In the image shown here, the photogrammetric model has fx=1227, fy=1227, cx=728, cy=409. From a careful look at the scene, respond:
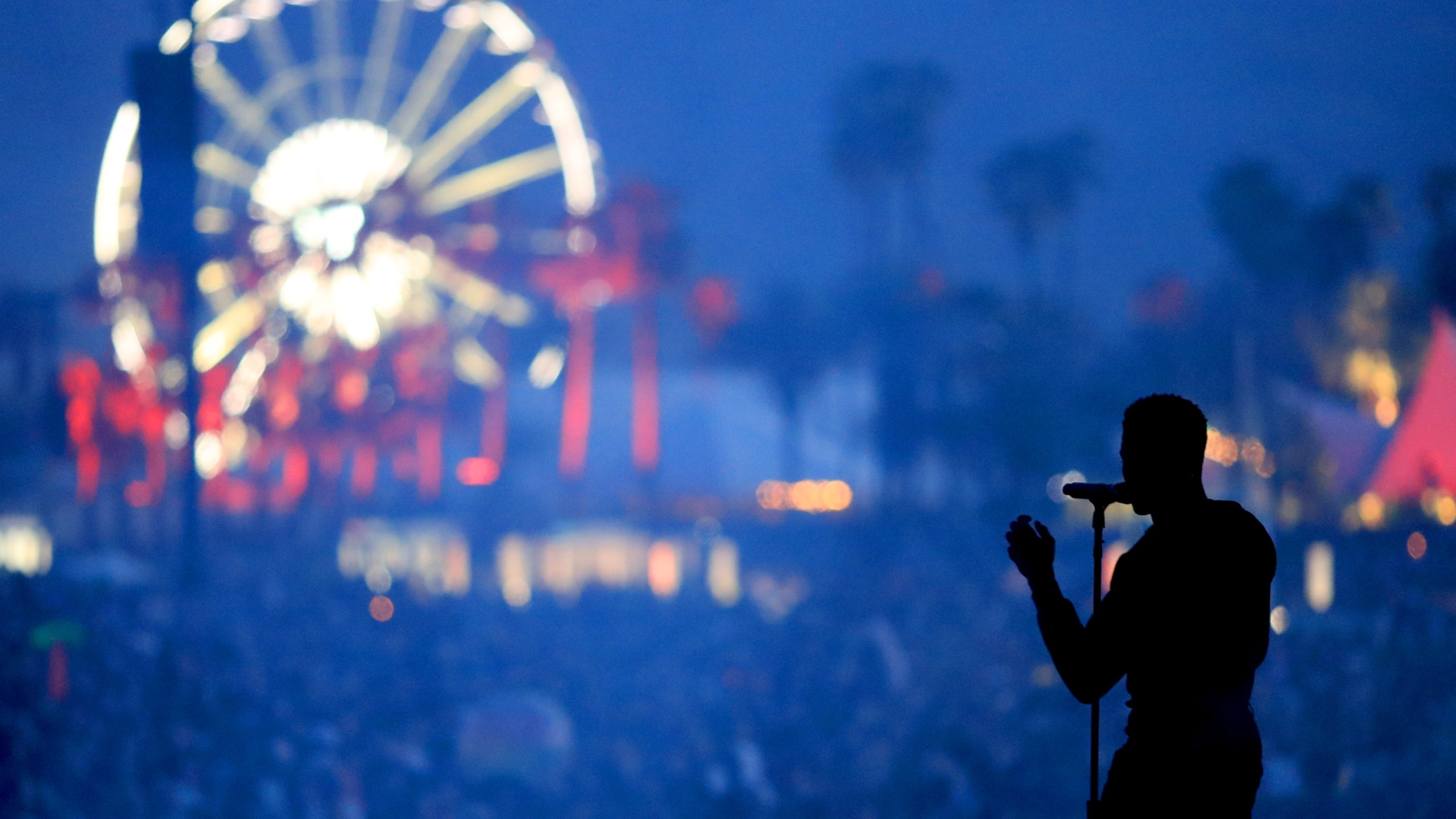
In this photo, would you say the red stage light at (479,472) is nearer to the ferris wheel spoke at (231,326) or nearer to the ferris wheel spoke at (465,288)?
the ferris wheel spoke at (465,288)

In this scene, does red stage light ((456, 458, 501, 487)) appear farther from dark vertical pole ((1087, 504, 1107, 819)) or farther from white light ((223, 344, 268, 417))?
dark vertical pole ((1087, 504, 1107, 819))

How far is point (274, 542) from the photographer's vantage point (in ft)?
77.7

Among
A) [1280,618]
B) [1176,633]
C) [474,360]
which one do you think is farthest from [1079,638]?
[474,360]

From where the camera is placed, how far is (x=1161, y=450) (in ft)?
7.02

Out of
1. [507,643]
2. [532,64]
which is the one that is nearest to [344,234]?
[532,64]

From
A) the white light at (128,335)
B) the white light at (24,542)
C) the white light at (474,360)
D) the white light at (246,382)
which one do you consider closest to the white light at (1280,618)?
the white light at (24,542)

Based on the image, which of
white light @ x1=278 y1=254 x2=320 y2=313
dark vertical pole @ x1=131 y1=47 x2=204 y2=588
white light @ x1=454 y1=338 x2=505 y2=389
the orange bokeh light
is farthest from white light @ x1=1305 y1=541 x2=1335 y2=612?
white light @ x1=454 y1=338 x2=505 y2=389

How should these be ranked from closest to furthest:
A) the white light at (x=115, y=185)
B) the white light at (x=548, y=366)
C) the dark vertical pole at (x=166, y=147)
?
the dark vertical pole at (x=166, y=147) → the white light at (x=115, y=185) → the white light at (x=548, y=366)

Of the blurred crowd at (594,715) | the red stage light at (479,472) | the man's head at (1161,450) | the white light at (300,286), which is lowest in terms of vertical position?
the blurred crowd at (594,715)

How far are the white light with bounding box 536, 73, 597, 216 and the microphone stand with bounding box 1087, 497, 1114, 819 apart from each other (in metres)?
26.4

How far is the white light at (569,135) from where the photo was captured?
2739cm

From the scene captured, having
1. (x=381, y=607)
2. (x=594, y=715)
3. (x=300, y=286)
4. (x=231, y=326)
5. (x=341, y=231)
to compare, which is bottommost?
(x=594, y=715)

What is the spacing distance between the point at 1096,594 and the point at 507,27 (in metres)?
26.0

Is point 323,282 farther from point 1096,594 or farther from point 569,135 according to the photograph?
point 1096,594
